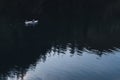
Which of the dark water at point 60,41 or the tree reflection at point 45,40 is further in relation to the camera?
the tree reflection at point 45,40

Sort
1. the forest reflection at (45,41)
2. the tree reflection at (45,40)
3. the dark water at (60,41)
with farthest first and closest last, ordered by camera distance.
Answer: the tree reflection at (45,40) < the forest reflection at (45,41) < the dark water at (60,41)

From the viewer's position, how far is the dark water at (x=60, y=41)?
79875 mm

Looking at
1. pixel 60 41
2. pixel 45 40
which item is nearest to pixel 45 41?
pixel 45 40

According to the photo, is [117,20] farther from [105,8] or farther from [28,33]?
[28,33]

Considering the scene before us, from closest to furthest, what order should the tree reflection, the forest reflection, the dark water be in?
the dark water → the forest reflection → the tree reflection

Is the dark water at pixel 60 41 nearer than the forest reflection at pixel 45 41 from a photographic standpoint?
Yes

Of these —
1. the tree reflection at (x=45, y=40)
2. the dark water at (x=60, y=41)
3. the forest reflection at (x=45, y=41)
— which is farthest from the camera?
the tree reflection at (x=45, y=40)

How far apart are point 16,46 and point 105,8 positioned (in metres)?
76.7

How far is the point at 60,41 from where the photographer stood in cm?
10694

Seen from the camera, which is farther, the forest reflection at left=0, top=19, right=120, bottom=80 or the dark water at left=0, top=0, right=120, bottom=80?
the forest reflection at left=0, top=19, right=120, bottom=80

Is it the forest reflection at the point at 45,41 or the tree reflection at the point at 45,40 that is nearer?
the forest reflection at the point at 45,41

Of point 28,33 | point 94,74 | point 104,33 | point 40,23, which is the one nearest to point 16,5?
point 40,23

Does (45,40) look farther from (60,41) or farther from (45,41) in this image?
(60,41)

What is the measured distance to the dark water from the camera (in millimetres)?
79875
